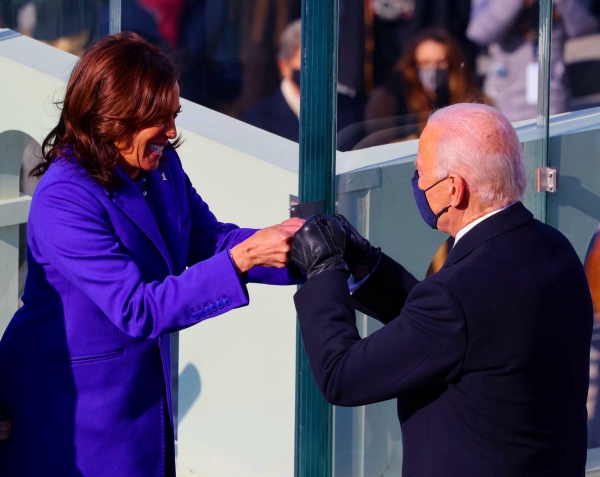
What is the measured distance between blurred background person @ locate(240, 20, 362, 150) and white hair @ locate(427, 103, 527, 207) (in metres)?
1.15

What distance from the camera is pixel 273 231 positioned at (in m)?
1.94

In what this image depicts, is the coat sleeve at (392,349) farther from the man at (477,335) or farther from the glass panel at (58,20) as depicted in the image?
the glass panel at (58,20)

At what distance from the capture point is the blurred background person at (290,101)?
9.39 ft

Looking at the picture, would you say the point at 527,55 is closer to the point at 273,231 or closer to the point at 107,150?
the point at 273,231

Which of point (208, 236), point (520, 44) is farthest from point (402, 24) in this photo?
point (208, 236)

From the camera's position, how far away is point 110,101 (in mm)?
1861

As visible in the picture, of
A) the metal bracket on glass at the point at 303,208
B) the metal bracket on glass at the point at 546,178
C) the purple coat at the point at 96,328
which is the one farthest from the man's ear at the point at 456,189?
the metal bracket on glass at the point at 546,178

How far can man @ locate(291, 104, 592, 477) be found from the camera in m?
1.59

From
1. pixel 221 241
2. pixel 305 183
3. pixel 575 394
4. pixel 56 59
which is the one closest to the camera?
pixel 575 394

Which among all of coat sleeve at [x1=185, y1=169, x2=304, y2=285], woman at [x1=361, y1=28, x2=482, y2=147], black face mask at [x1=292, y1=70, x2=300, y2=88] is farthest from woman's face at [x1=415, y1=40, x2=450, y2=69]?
coat sleeve at [x1=185, y1=169, x2=304, y2=285]

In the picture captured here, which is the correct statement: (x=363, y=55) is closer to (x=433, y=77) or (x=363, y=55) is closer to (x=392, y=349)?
(x=433, y=77)

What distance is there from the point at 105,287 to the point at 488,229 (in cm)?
80

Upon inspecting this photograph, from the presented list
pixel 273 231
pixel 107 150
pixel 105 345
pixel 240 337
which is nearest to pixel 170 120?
pixel 107 150

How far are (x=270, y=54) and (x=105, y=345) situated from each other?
135cm
